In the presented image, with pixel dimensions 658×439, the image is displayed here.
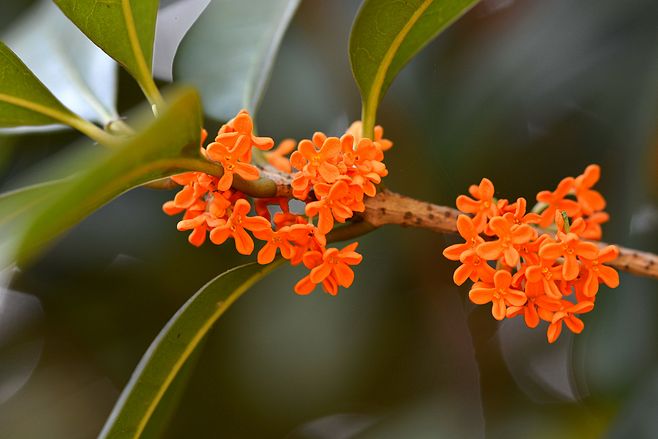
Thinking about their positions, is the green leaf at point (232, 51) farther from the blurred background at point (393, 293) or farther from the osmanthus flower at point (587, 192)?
the osmanthus flower at point (587, 192)

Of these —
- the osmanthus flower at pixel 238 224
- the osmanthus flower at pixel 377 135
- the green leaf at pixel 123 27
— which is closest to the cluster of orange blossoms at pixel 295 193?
the osmanthus flower at pixel 238 224

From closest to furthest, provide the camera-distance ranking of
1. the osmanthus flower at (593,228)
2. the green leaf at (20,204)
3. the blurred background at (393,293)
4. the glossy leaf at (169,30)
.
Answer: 1. the green leaf at (20,204)
2. the osmanthus flower at (593,228)
3. the blurred background at (393,293)
4. the glossy leaf at (169,30)

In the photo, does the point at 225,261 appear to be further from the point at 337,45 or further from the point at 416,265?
the point at 337,45

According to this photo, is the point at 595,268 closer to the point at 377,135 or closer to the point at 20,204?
the point at 377,135

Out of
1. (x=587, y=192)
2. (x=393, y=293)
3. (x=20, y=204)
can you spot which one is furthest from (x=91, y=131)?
(x=393, y=293)

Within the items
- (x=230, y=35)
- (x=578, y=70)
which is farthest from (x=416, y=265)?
(x=230, y=35)

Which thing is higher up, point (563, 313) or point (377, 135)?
point (377, 135)

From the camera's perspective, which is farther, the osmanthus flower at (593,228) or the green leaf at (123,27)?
the osmanthus flower at (593,228)

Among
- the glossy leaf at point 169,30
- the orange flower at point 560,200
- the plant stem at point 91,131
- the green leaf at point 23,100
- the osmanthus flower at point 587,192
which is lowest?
the orange flower at point 560,200
